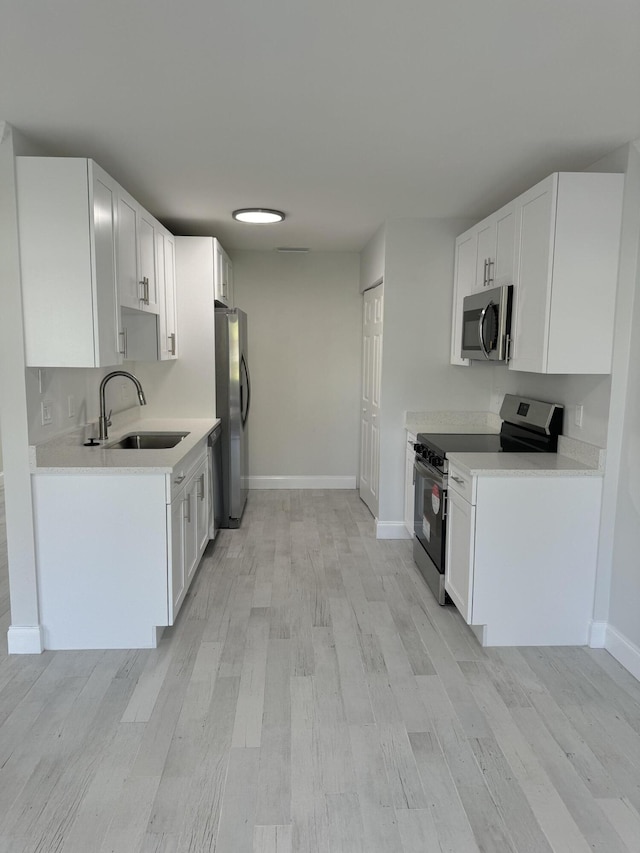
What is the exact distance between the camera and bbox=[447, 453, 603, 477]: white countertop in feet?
9.35

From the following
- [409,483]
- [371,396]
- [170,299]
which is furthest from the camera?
[371,396]

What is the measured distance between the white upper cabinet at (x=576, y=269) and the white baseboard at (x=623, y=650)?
126 cm

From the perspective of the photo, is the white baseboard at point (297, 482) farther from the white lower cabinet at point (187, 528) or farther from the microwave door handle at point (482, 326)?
the microwave door handle at point (482, 326)

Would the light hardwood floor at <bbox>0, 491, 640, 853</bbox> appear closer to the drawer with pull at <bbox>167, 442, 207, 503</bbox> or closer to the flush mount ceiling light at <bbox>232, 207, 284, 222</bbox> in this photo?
the drawer with pull at <bbox>167, 442, 207, 503</bbox>

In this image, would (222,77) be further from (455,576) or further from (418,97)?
(455,576)

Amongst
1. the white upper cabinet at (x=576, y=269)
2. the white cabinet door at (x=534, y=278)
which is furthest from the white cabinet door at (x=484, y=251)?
the white upper cabinet at (x=576, y=269)

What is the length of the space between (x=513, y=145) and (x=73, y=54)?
186cm

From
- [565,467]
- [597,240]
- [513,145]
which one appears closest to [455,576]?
[565,467]

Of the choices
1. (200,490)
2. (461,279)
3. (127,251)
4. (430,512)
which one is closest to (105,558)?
(200,490)

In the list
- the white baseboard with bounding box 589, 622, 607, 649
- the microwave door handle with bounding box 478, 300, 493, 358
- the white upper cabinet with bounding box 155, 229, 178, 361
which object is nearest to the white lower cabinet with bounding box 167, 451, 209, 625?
the white upper cabinet with bounding box 155, 229, 178, 361

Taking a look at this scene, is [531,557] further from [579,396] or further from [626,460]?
[579,396]

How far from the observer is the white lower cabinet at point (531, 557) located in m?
2.87

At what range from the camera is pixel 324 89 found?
212 centimetres

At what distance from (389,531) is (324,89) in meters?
3.24
